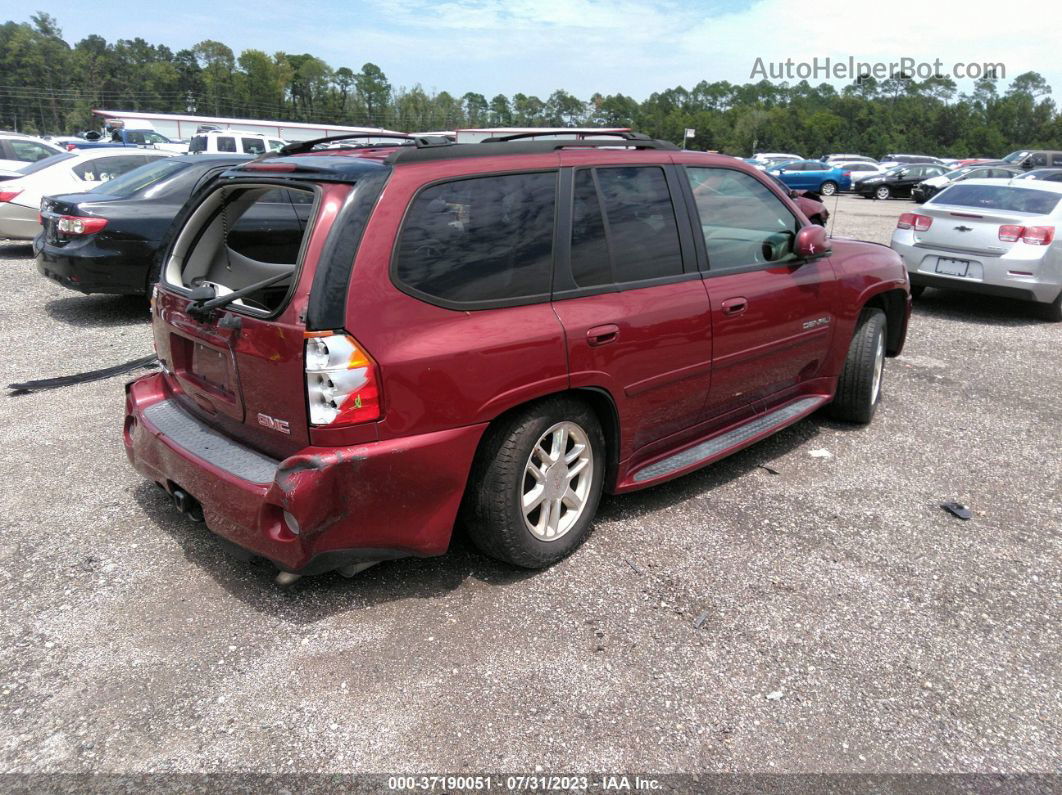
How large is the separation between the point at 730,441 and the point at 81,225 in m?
6.62

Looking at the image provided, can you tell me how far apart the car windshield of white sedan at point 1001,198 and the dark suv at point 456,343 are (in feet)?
18.9

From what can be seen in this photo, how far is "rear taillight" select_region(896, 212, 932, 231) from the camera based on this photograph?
8.97 metres

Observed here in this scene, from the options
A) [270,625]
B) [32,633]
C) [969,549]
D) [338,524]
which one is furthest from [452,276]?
[969,549]

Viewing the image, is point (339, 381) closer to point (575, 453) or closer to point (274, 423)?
point (274, 423)

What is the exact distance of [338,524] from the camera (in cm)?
286

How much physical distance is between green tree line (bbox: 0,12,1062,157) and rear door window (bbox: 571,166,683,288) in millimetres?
79407

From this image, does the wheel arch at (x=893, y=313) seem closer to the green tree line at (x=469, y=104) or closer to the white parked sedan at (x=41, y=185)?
the white parked sedan at (x=41, y=185)

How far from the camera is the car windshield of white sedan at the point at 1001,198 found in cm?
860

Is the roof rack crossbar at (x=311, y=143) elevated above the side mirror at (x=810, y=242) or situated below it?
above

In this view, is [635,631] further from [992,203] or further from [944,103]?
[944,103]

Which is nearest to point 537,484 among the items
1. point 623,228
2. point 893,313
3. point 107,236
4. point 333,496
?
point 333,496

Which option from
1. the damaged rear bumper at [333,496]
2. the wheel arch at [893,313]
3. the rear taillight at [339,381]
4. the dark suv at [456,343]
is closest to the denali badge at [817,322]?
the dark suv at [456,343]

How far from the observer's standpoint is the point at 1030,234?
8273 millimetres

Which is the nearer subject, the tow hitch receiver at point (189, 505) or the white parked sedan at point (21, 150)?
the tow hitch receiver at point (189, 505)
